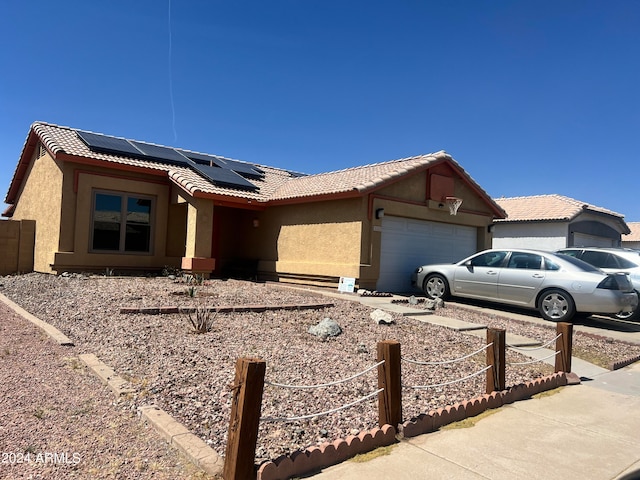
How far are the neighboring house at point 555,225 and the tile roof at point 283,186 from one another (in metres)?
6.06

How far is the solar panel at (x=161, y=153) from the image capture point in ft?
50.9

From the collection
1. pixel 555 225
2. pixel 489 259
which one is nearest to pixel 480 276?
pixel 489 259

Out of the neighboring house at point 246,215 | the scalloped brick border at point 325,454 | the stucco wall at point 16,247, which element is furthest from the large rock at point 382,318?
the stucco wall at point 16,247

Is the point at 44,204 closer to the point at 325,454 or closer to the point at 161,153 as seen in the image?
the point at 161,153

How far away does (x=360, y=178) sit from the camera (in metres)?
13.8

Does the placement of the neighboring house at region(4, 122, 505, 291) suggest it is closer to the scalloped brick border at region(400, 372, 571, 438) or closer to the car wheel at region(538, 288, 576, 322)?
the car wheel at region(538, 288, 576, 322)

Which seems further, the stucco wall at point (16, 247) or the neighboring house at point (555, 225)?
the neighboring house at point (555, 225)

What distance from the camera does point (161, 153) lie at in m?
16.2

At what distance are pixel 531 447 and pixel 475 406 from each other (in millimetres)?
793

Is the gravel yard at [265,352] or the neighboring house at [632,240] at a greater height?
the neighboring house at [632,240]

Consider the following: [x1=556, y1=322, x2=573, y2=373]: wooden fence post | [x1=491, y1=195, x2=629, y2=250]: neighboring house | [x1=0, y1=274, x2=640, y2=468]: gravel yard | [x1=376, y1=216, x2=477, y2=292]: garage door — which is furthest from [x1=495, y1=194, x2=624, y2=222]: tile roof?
[x1=556, y1=322, x2=573, y2=373]: wooden fence post

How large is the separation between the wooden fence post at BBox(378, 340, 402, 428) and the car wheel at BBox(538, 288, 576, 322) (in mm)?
7463

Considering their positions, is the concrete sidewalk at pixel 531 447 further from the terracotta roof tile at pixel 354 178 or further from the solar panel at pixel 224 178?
the solar panel at pixel 224 178

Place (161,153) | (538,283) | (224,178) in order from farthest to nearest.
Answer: (161,153) → (224,178) → (538,283)
